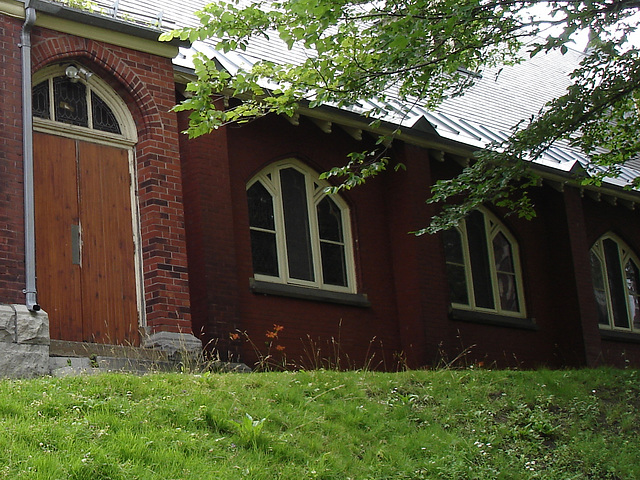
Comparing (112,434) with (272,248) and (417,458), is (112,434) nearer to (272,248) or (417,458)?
(417,458)

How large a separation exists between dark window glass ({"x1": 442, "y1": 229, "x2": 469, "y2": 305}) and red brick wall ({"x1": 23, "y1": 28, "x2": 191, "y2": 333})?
5.82 metres

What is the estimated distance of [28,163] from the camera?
10.6m

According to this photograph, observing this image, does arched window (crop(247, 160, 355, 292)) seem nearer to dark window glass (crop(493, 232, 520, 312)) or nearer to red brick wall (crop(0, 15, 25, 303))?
dark window glass (crop(493, 232, 520, 312))

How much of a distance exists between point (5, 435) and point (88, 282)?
4.68 metres

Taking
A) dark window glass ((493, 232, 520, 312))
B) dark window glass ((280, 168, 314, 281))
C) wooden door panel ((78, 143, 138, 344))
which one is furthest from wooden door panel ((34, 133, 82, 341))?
dark window glass ((493, 232, 520, 312))

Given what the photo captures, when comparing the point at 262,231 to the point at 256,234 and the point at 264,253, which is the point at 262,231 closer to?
the point at 256,234

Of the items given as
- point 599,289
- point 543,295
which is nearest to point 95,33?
point 543,295

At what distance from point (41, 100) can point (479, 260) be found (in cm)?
835

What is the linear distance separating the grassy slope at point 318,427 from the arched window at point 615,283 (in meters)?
8.29

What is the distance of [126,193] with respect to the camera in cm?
1198

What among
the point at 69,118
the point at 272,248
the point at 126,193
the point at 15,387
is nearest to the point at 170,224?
the point at 126,193

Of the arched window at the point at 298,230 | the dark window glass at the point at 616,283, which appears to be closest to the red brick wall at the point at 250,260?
the arched window at the point at 298,230

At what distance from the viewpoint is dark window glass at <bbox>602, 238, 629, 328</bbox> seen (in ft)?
64.0

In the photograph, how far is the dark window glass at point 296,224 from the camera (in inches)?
567
